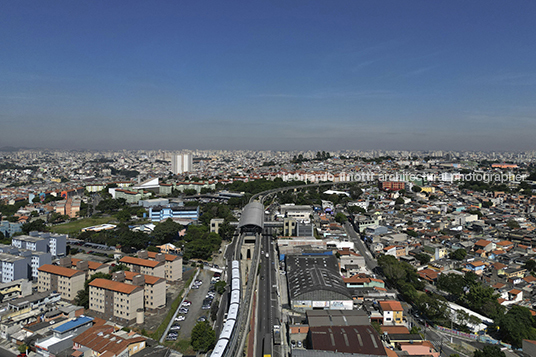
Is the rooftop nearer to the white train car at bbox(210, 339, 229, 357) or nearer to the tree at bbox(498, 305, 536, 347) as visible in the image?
the white train car at bbox(210, 339, 229, 357)

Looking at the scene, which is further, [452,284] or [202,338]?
[452,284]

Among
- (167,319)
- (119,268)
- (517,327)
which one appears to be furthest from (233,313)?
(517,327)

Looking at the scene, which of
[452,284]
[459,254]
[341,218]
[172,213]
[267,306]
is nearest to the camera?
[267,306]

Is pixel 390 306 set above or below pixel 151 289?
below

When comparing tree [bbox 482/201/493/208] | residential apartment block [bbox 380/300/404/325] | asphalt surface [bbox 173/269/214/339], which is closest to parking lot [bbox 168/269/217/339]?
asphalt surface [bbox 173/269/214/339]

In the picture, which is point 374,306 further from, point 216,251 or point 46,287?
point 46,287

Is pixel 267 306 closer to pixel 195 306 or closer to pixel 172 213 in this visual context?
pixel 195 306
